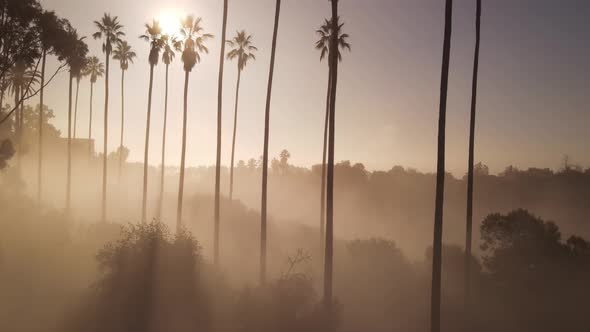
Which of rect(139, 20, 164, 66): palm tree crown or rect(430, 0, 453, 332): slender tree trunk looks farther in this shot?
rect(139, 20, 164, 66): palm tree crown

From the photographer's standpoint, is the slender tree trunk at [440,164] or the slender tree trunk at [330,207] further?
the slender tree trunk at [330,207]

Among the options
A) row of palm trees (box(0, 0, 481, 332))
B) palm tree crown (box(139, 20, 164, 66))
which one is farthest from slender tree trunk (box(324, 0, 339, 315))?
palm tree crown (box(139, 20, 164, 66))

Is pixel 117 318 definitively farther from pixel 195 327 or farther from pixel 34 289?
pixel 34 289

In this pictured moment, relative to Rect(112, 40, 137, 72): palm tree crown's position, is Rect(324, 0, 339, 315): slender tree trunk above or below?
below

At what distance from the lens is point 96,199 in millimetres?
55688

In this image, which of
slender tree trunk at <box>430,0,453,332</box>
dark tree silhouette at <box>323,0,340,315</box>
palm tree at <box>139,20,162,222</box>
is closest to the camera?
slender tree trunk at <box>430,0,453,332</box>

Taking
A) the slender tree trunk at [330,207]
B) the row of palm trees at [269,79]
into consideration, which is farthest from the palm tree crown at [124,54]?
the slender tree trunk at [330,207]

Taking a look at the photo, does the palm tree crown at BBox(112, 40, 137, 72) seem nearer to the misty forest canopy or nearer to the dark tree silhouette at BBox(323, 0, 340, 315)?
the misty forest canopy

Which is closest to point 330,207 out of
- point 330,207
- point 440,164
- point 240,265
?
point 330,207

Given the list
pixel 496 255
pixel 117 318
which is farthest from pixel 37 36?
pixel 496 255

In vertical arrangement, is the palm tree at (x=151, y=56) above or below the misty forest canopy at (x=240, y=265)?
above

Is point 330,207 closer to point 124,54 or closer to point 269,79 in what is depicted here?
point 269,79

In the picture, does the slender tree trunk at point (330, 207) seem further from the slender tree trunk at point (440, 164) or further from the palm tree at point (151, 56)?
the palm tree at point (151, 56)

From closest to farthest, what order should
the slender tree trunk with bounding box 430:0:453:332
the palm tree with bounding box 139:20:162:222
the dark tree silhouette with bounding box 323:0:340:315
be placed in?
the slender tree trunk with bounding box 430:0:453:332
the dark tree silhouette with bounding box 323:0:340:315
the palm tree with bounding box 139:20:162:222
